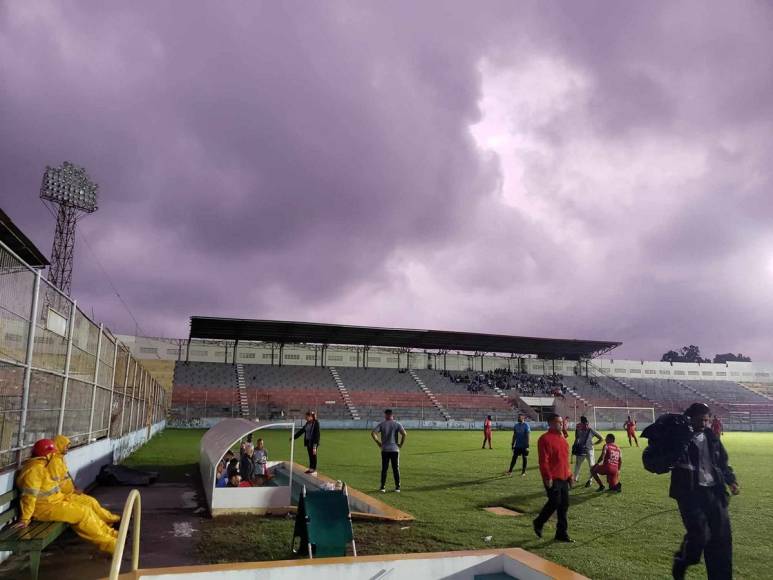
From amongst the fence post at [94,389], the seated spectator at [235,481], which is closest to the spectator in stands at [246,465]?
the seated spectator at [235,481]

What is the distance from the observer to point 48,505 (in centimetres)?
688

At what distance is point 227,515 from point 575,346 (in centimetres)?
6173

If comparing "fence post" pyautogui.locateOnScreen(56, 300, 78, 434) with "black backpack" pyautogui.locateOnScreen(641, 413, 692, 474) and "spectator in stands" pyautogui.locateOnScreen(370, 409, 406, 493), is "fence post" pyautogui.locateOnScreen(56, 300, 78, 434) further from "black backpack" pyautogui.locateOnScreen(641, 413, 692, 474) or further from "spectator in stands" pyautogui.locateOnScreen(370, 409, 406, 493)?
"black backpack" pyautogui.locateOnScreen(641, 413, 692, 474)

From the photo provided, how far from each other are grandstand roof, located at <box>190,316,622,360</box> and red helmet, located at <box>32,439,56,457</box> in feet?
148

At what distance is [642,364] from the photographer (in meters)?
82.5

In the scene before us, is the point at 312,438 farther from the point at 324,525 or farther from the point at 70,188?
the point at 70,188

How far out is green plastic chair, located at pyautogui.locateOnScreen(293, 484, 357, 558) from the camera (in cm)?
698

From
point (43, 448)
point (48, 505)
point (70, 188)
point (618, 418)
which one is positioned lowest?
point (618, 418)

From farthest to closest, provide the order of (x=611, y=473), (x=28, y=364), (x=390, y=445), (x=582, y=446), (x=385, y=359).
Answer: (x=385, y=359)
(x=582, y=446)
(x=611, y=473)
(x=390, y=445)
(x=28, y=364)

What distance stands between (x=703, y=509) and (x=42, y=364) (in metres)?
8.52

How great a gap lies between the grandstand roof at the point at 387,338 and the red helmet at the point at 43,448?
148 ft

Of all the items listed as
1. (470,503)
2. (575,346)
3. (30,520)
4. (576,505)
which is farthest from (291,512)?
(575,346)

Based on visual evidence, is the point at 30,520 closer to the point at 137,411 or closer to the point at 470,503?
the point at 470,503

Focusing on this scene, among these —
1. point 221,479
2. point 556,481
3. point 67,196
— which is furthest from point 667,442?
point 67,196
